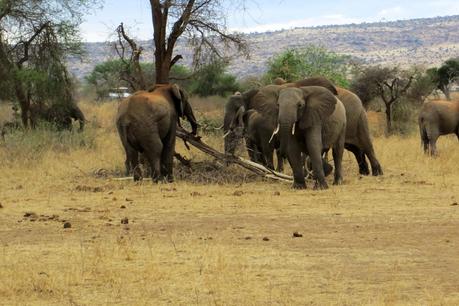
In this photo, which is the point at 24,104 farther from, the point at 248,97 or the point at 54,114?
the point at 248,97

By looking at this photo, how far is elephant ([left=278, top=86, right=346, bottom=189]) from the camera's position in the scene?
Result: 14.4 metres

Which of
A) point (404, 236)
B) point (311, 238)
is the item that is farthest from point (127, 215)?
point (404, 236)

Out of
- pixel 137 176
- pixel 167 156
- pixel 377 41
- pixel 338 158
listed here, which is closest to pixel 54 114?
pixel 167 156

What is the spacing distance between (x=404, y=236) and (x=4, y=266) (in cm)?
410

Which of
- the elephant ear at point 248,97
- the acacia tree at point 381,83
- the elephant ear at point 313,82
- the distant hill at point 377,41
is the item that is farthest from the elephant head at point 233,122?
the distant hill at point 377,41

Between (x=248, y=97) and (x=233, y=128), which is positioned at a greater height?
(x=248, y=97)

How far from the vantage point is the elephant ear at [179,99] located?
53.5ft

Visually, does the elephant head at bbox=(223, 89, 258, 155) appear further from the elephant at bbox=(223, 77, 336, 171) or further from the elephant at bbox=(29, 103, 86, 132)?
the elephant at bbox=(29, 103, 86, 132)

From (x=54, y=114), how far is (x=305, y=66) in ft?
35.7

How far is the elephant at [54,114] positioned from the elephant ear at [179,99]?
24.5 feet

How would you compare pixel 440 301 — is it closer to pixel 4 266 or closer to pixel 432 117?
pixel 4 266

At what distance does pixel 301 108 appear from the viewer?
1465cm

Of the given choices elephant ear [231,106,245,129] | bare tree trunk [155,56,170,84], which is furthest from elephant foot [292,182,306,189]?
bare tree trunk [155,56,170,84]

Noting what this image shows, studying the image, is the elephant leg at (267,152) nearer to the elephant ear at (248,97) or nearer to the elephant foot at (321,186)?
the elephant ear at (248,97)
